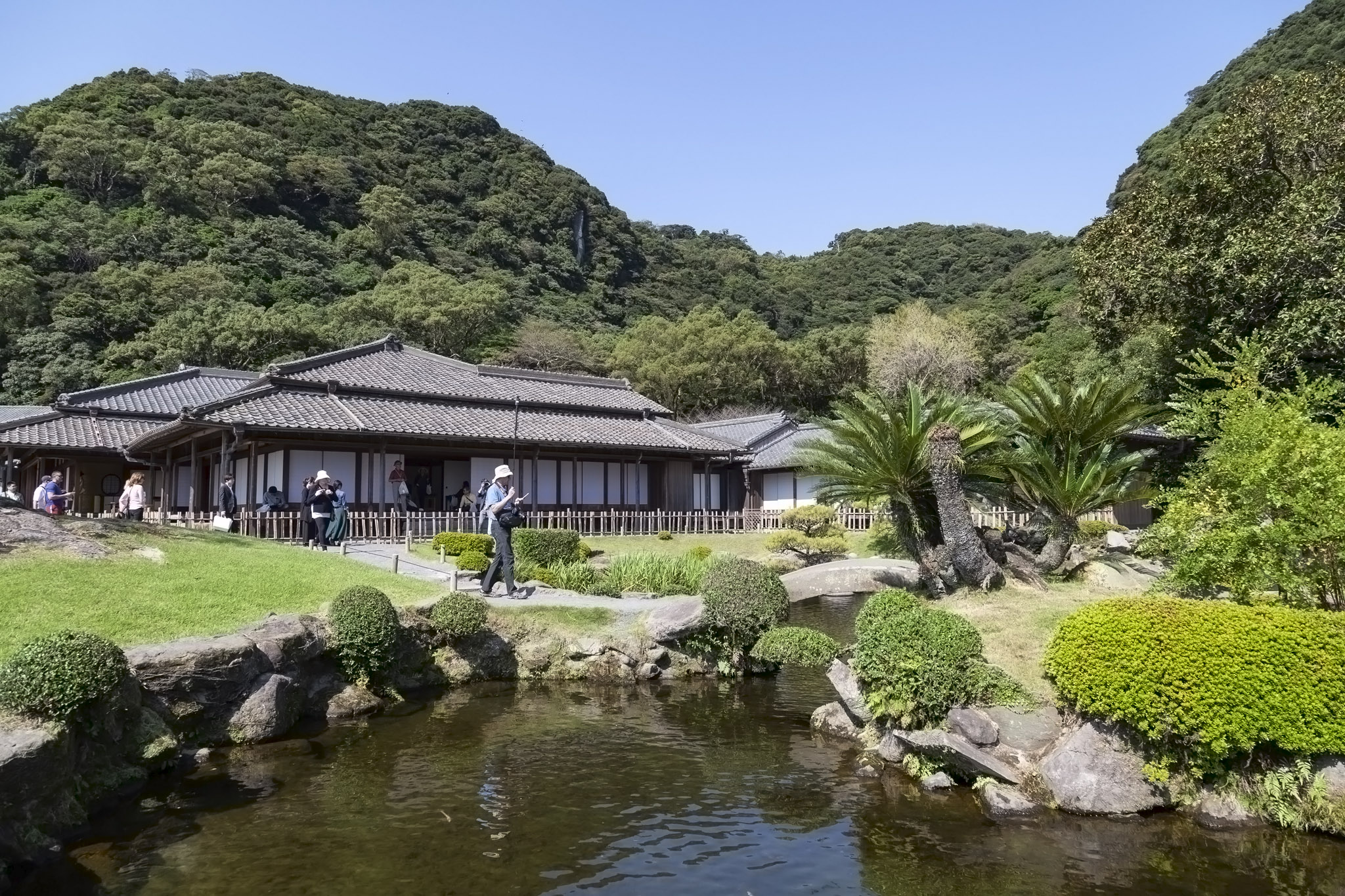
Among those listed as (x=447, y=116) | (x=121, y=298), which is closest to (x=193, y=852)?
(x=121, y=298)

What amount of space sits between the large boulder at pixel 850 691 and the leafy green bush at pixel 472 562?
334 inches

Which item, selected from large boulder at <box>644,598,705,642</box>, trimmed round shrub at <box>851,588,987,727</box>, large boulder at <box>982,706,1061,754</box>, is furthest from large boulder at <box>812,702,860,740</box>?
large boulder at <box>644,598,705,642</box>

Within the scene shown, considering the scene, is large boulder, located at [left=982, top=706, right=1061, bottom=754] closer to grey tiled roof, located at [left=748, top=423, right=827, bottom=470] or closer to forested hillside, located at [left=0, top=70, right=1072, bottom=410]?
grey tiled roof, located at [left=748, top=423, right=827, bottom=470]

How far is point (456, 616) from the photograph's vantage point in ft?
42.6

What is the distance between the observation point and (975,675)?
9.09 metres

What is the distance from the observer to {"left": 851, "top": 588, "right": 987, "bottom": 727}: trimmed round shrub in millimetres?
8984

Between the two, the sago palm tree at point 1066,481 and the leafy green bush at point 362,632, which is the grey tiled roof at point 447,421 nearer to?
the leafy green bush at point 362,632

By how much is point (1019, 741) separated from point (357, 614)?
27.9 feet

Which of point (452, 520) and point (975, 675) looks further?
point (452, 520)

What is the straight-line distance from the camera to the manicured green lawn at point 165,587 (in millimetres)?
10188

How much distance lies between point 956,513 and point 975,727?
476cm

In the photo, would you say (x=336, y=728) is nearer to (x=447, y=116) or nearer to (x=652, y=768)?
(x=652, y=768)

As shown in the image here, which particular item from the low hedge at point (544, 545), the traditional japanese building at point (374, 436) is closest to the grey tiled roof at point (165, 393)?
the traditional japanese building at point (374, 436)

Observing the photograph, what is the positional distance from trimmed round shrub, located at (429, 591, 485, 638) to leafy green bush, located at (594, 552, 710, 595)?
4.37m
